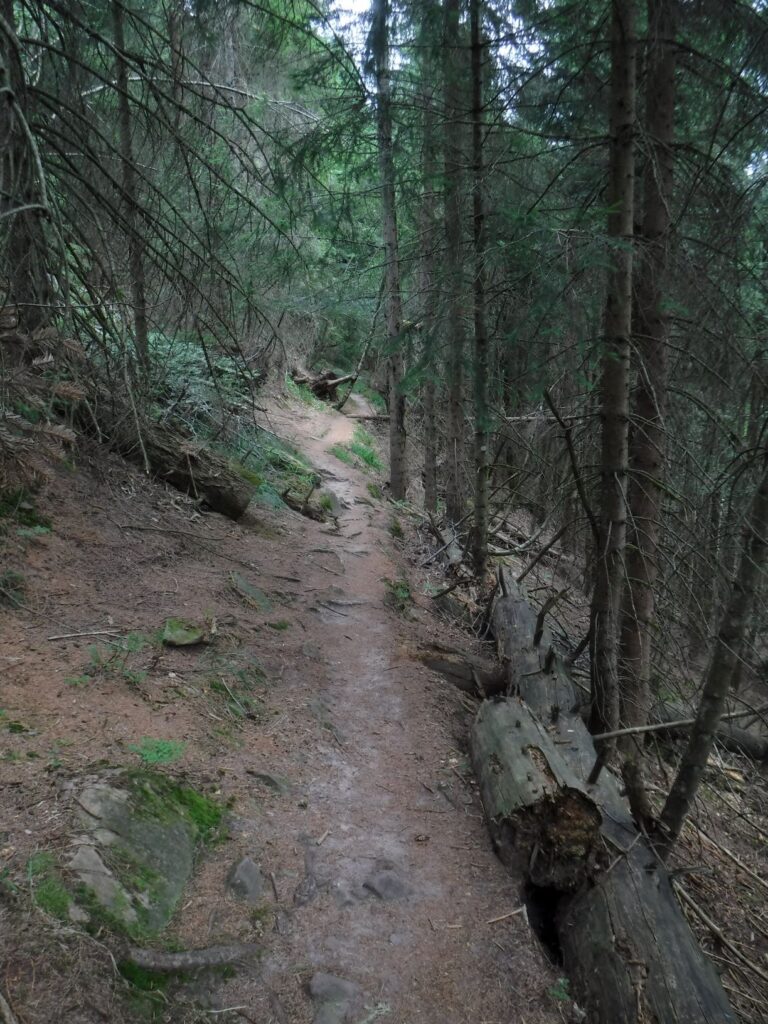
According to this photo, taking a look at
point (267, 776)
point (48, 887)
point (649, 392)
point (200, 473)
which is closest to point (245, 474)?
point (200, 473)

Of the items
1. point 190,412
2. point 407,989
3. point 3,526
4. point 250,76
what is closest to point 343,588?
point 190,412

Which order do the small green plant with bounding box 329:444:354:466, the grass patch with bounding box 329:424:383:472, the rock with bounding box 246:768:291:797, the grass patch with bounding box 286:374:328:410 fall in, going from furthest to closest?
the grass patch with bounding box 286:374:328:410 < the grass patch with bounding box 329:424:383:472 < the small green plant with bounding box 329:444:354:466 < the rock with bounding box 246:768:291:797

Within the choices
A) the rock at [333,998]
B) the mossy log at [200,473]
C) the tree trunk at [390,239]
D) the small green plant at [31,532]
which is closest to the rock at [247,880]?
the rock at [333,998]

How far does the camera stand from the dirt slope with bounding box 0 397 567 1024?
2941 millimetres

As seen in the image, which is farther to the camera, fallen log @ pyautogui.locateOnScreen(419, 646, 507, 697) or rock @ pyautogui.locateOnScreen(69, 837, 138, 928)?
fallen log @ pyautogui.locateOnScreen(419, 646, 507, 697)

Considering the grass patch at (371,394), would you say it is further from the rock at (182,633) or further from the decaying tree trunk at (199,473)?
the rock at (182,633)

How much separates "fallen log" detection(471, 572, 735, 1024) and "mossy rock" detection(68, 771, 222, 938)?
2017 millimetres

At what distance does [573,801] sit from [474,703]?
2.64 metres

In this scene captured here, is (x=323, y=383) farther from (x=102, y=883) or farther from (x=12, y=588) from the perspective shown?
(x=102, y=883)

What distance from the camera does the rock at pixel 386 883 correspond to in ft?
12.5

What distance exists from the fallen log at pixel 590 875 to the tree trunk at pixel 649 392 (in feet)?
2.39

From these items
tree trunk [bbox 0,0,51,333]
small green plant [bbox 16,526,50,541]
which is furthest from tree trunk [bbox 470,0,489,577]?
tree trunk [bbox 0,0,51,333]

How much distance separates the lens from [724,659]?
3.77 m

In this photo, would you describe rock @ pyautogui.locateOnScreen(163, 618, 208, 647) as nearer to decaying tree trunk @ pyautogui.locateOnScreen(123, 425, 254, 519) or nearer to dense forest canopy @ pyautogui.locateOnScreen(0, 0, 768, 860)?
dense forest canopy @ pyautogui.locateOnScreen(0, 0, 768, 860)
